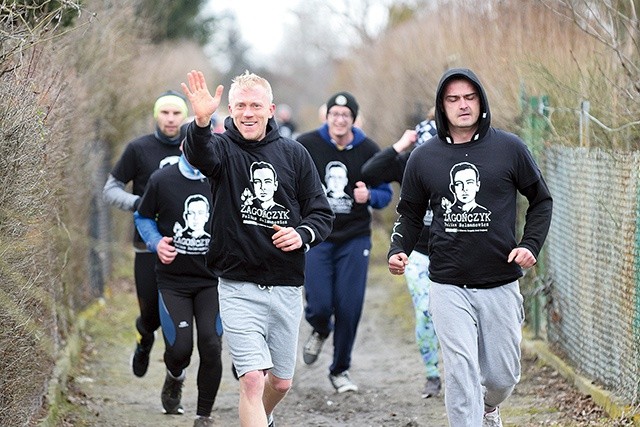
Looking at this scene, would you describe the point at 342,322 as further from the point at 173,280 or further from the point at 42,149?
the point at 42,149

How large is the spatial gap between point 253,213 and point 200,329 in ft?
5.25

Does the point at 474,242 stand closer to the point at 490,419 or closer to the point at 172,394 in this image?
the point at 490,419

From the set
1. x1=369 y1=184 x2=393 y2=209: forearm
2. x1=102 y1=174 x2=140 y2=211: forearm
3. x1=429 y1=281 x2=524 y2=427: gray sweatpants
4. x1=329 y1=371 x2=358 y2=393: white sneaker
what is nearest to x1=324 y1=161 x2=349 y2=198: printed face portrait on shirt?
x1=369 y1=184 x2=393 y2=209: forearm

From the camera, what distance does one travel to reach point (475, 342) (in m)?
6.11

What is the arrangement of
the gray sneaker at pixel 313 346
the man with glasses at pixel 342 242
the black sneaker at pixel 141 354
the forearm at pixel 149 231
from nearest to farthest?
the forearm at pixel 149 231, the black sneaker at pixel 141 354, the man with glasses at pixel 342 242, the gray sneaker at pixel 313 346

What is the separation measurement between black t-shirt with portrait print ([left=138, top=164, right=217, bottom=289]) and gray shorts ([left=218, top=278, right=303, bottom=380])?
4.25 feet

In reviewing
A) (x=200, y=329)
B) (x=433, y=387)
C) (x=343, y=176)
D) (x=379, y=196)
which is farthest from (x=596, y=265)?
(x=200, y=329)

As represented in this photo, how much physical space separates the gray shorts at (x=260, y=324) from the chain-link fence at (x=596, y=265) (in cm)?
207

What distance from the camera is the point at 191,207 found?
7.73m

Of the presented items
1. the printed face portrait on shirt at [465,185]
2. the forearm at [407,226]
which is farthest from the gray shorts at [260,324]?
the printed face portrait on shirt at [465,185]

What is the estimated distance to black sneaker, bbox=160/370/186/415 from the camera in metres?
8.31

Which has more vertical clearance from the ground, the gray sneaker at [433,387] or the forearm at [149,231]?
the forearm at [149,231]

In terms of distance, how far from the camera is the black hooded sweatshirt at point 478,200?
6.07 meters

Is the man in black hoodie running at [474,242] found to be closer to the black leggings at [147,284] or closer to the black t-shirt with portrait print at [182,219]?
the black t-shirt with portrait print at [182,219]
